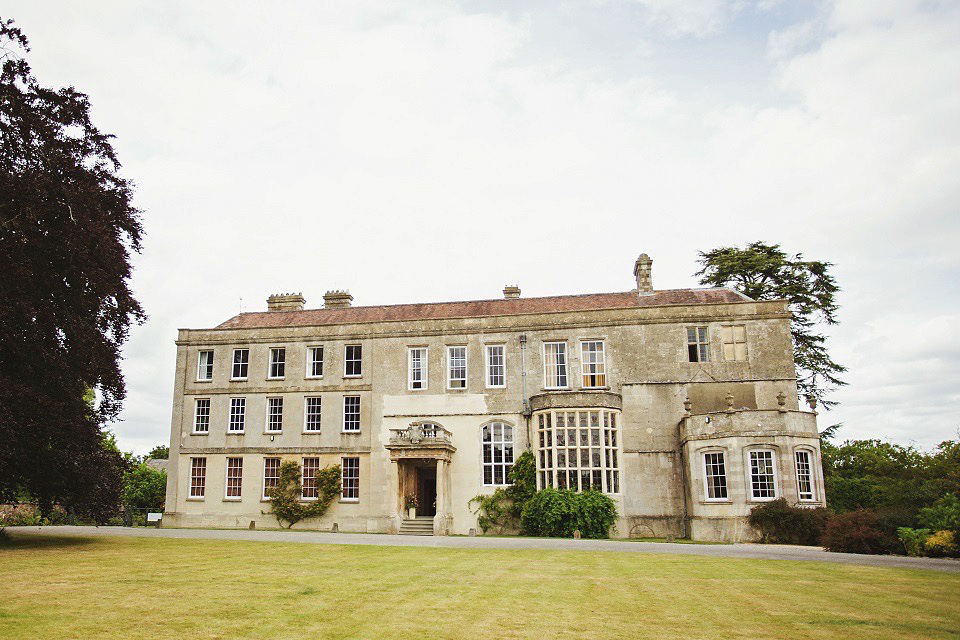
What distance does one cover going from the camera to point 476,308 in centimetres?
3591

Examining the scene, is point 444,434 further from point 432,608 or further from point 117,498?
point 432,608

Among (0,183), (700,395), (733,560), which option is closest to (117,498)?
(0,183)

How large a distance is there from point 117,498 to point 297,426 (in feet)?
46.6

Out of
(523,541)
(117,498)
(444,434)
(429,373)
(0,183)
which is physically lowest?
(523,541)

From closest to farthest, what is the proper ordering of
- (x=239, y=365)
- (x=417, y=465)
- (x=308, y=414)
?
1. (x=417, y=465)
2. (x=308, y=414)
3. (x=239, y=365)

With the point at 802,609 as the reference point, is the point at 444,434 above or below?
above

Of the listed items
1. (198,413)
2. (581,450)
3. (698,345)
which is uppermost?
(698,345)

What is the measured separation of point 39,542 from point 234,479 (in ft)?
48.4

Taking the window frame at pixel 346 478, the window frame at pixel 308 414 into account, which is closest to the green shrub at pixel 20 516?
the window frame at pixel 308 414

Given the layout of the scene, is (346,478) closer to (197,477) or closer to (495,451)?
(495,451)

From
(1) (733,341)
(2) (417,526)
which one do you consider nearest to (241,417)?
(2) (417,526)

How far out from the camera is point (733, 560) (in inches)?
657

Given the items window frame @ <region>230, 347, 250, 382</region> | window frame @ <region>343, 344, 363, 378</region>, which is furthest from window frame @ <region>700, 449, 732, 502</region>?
window frame @ <region>230, 347, 250, 382</region>

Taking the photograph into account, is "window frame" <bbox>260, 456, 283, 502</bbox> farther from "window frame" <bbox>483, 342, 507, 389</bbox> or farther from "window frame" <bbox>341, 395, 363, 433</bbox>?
"window frame" <bbox>483, 342, 507, 389</bbox>
